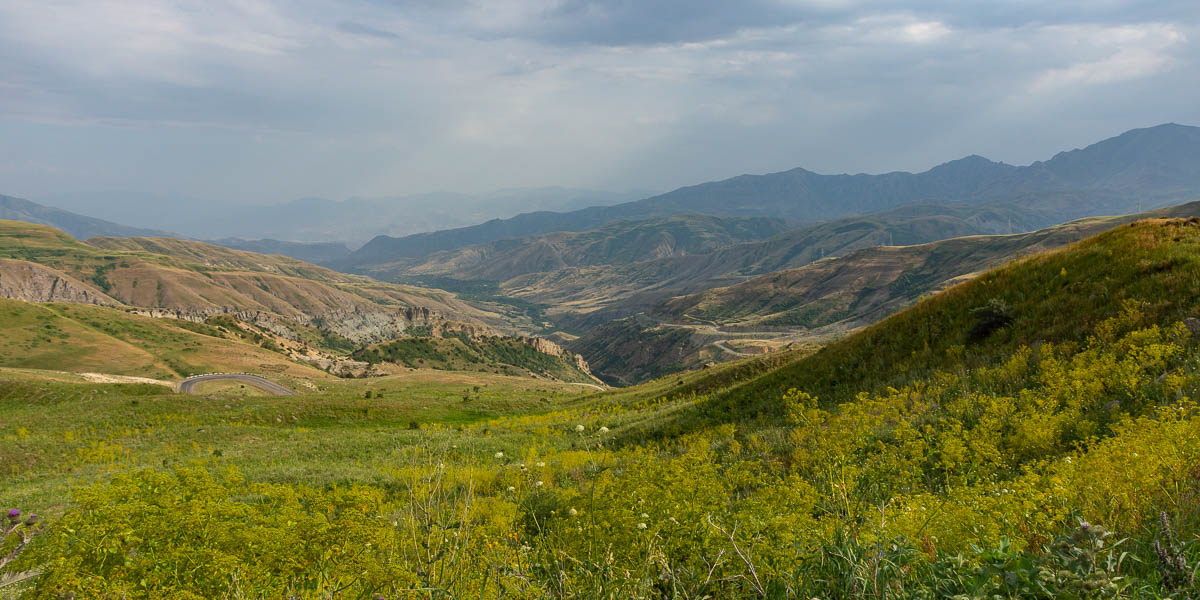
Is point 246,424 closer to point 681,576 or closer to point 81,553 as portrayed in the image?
point 81,553

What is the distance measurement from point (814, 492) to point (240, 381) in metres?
72.2

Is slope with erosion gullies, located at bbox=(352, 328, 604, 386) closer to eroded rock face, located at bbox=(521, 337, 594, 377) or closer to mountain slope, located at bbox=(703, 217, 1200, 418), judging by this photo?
eroded rock face, located at bbox=(521, 337, 594, 377)

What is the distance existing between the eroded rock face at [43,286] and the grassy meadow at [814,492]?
202058mm

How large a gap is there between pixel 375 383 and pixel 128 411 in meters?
36.1

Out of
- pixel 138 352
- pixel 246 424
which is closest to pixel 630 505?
pixel 246 424

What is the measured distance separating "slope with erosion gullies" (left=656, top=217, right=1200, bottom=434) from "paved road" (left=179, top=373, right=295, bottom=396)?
56.8 metres

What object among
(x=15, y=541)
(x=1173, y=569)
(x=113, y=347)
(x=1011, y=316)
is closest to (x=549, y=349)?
(x=113, y=347)

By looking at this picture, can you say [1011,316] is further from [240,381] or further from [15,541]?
[240,381]

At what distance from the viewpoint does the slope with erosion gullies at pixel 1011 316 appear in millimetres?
12555

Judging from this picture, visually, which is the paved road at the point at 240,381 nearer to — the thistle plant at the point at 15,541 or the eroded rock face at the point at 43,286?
the thistle plant at the point at 15,541

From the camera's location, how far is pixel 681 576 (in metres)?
4.14

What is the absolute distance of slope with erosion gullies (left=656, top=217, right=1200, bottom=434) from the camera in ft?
41.2

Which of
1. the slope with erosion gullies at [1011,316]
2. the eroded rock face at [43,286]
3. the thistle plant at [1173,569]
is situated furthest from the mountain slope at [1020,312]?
→ the eroded rock face at [43,286]

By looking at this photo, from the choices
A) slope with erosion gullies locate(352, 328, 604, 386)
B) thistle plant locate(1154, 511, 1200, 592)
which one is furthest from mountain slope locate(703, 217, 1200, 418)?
slope with erosion gullies locate(352, 328, 604, 386)
